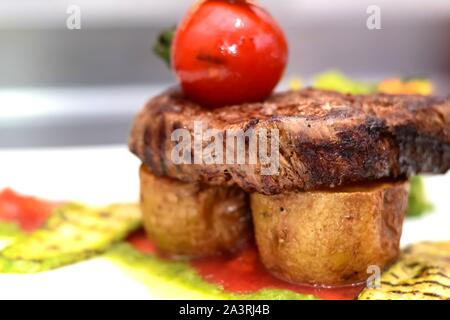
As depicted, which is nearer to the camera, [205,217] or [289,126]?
[289,126]

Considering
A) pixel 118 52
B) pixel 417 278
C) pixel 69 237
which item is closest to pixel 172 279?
pixel 69 237

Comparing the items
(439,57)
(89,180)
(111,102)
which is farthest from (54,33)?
(439,57)

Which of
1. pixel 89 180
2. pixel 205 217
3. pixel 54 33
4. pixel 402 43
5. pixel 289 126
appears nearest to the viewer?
pixel 289 126

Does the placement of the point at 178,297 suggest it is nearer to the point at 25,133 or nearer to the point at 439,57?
the point at 25,133

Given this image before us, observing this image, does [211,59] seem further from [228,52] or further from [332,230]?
[332,230]

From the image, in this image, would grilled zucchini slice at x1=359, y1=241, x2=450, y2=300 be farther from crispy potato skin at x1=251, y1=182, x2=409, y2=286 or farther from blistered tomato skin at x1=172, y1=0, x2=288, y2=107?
blistered tomato skin at x1=172, y1=0, x2=288, y2=107

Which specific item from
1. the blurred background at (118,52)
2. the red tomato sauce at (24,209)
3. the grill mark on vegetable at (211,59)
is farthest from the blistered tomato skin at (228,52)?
the blurred background at (118,52)
